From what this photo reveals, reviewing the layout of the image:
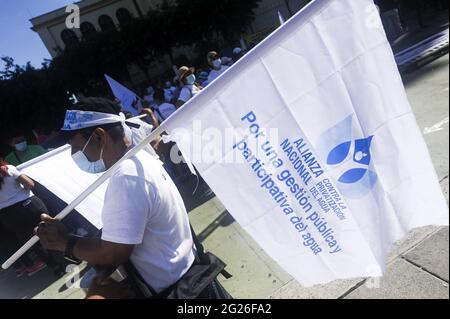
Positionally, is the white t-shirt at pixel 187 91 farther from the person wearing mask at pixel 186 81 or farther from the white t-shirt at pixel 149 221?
the white t-shirt at pixel 149 221

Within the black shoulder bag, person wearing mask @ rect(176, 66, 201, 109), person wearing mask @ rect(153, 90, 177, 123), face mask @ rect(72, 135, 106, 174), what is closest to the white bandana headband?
face mask @ rect(72, 135, 106, 174)

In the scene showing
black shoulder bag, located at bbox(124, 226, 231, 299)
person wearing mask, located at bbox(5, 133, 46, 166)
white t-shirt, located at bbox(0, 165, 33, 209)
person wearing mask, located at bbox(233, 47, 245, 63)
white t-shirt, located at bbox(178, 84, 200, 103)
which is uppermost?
person wearing mask, located at bbox(5, 133, 46, 166)

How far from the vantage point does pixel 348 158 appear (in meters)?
1.57

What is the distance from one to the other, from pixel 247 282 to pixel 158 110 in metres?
2.44

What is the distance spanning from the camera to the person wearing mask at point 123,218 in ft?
4.65

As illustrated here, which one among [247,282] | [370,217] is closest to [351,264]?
[370,217]

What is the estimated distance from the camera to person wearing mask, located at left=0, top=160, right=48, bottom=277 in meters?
2.44

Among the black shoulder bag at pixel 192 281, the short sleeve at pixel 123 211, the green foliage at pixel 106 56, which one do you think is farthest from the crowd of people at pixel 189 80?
the black shoulder bag at pixel 192 281

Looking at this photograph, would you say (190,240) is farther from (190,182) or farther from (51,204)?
(190,182)

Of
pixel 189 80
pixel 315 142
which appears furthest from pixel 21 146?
pixel 315 142

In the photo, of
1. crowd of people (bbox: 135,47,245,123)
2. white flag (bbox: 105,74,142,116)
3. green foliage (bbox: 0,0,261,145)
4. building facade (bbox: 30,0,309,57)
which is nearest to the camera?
building facade (bbox: 30,0,309,57)

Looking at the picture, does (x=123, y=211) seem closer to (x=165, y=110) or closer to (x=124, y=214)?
(x=124, y=214)

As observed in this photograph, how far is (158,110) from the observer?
173 inches

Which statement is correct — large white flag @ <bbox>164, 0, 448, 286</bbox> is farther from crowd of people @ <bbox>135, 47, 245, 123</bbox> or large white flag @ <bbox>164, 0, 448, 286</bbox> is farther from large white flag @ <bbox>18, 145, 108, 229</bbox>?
large white flag @ <bbox>18, 145, 108, 229</bbox>
